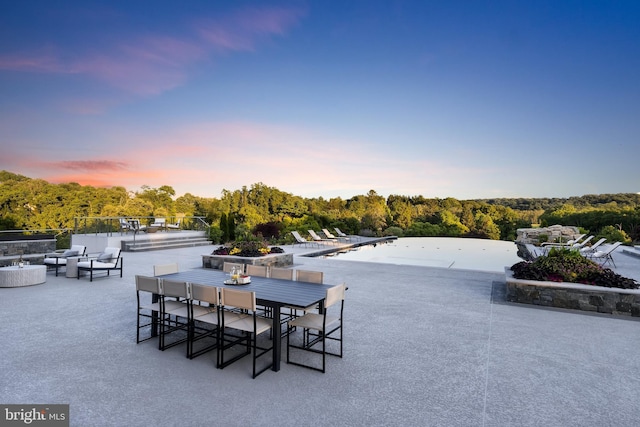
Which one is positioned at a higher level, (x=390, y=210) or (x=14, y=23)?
(x=14, y=23)

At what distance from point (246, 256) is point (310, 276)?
494cm

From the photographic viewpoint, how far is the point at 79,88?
14.7m

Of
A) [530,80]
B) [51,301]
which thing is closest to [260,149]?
[530,80]

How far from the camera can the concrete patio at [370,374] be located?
A: 253 centimetres

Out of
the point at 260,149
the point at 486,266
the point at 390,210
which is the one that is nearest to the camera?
the point at 486,266

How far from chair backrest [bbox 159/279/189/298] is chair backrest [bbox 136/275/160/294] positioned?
6 centimetres

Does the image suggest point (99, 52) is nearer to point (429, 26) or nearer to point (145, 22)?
point (145, 22)

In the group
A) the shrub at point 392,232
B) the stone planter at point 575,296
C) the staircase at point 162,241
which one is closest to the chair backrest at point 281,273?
the stone planter at point 575,296

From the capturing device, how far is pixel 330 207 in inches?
1293

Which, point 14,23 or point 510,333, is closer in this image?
point 510,333

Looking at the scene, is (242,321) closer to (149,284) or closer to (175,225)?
(149,284)

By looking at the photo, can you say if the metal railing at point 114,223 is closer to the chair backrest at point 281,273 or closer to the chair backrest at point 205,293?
the chair backrest at point 281,273

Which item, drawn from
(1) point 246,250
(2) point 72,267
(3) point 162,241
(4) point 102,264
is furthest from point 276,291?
(3) point 162,241

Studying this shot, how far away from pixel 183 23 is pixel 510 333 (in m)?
13.9
